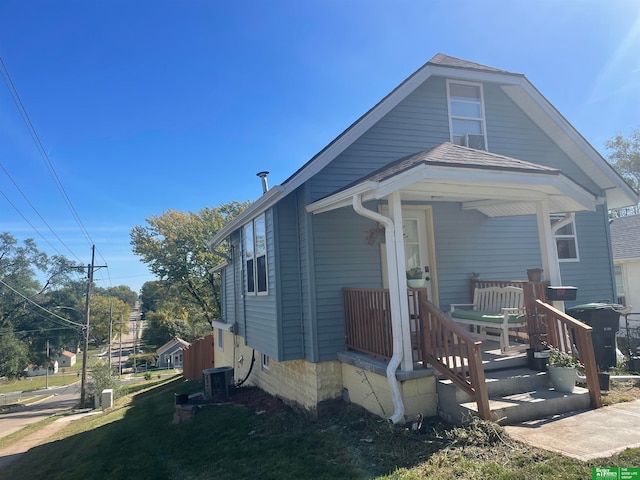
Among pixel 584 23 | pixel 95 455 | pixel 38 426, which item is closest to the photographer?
pixel 95 455

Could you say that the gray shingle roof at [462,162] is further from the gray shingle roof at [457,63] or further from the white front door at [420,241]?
the gray shingle roof at [457,63]

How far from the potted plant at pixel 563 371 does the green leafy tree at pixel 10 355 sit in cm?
4971

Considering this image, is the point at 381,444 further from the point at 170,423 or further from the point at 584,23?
the point at 584,23

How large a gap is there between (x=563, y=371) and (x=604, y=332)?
8.29 feet

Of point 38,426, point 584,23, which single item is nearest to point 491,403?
point 584,23

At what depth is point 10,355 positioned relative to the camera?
40031 mm

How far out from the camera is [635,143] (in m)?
28.6

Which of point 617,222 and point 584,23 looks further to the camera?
point 617,222

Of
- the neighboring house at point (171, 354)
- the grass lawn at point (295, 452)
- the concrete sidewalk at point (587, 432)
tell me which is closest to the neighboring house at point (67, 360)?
the neighboring house at point (171, 354)

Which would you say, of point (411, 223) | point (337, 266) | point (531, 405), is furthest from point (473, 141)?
point (531, 405)

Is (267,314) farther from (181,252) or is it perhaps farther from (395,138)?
(181,252)

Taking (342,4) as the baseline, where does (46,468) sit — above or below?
below

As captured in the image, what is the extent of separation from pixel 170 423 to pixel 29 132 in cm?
870

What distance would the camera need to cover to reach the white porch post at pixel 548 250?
5.87 meters
